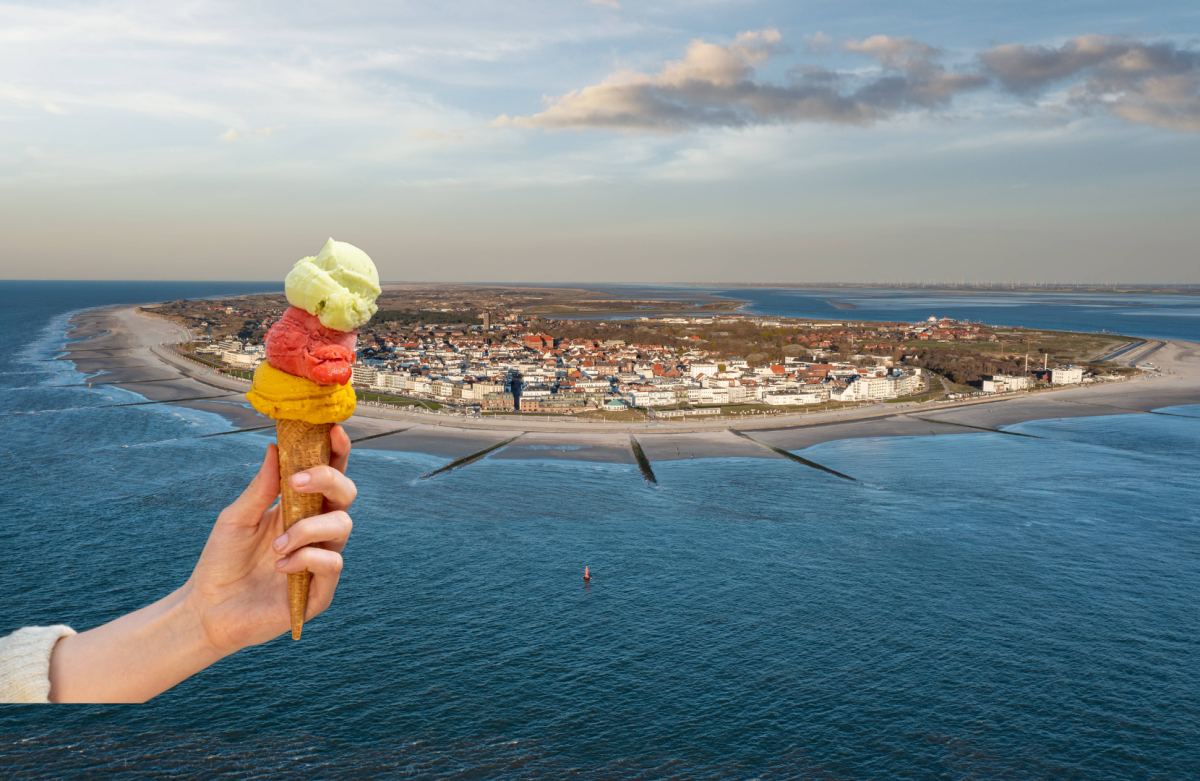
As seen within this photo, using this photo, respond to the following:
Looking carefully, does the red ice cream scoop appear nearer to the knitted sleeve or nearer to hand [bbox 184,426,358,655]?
hand [bbox 184,426,358,655]

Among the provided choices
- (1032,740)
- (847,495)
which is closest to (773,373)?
(847,495)

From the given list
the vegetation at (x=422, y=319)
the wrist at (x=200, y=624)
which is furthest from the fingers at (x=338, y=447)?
the vegetation at (x=422, y=319)

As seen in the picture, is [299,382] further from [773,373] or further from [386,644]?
[773,373]

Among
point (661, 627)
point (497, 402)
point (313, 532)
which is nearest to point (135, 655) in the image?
point (313, 532)

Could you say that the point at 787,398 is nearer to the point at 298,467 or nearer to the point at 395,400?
the point at 395,400

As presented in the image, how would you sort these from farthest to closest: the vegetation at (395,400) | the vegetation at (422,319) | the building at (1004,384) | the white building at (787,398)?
the vegetation at (422,319), the building at (1004,384), the white building at (787,398), the vegetation at (395,400)

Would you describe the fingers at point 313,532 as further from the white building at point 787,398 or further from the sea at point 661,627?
the white building at point 787,398
